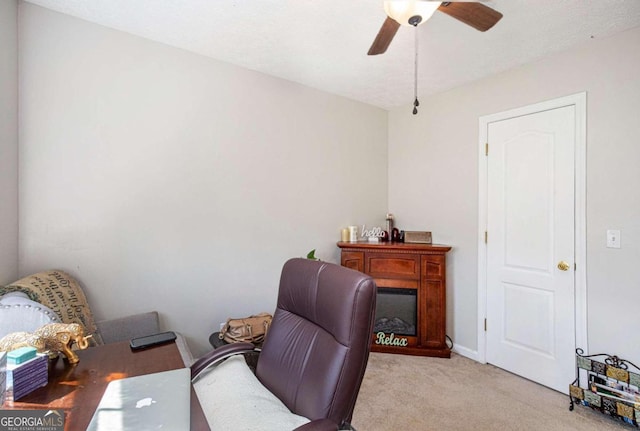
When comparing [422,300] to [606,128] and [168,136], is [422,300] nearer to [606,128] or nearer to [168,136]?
[606,128]

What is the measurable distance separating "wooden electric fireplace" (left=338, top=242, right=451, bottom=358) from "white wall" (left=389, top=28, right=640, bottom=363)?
0.86 ft

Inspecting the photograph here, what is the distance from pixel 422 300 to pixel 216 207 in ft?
7.10

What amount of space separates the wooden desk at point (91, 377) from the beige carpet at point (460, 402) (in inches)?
55.7

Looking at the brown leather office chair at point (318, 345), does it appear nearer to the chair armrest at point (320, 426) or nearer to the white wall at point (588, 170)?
the chair armrest at point (320, 426)

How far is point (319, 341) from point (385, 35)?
165cm

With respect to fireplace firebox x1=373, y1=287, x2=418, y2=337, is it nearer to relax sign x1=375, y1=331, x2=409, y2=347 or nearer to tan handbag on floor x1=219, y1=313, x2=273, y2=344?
relax sign x1=375, y1=331, x2=409, y2=347

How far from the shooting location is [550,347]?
2457mm

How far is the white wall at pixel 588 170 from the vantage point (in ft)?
6.89

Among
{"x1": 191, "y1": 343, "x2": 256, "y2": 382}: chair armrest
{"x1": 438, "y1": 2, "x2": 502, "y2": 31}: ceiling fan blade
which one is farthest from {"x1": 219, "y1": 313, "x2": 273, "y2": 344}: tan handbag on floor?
{"x1": 438, "y1": 2, "x2": 502, "y2": 31}: ceiling fan blade

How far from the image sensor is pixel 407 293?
10.2 feet

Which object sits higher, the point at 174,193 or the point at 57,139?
the point at 57,139

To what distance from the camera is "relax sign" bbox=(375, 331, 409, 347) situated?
306 cm

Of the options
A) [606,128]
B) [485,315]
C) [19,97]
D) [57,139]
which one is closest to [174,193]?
[57,139]

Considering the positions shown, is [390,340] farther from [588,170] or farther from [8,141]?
[8,141]
